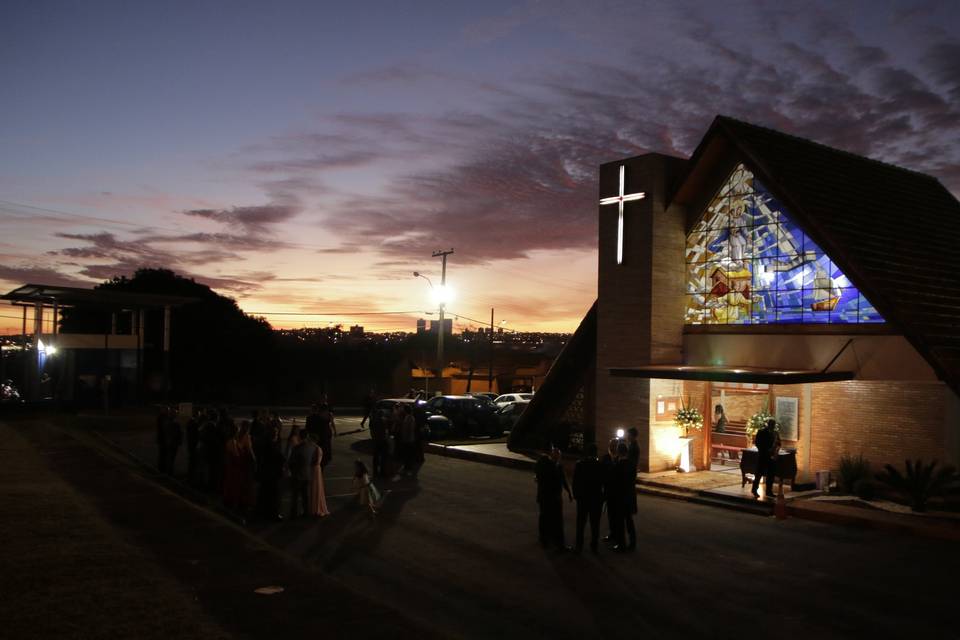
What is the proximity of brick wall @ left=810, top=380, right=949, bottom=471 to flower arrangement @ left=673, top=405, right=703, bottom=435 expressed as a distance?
9.25 feet

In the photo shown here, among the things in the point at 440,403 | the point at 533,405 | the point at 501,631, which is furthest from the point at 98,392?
the point at 501,631

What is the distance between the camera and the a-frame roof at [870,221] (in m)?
17.5

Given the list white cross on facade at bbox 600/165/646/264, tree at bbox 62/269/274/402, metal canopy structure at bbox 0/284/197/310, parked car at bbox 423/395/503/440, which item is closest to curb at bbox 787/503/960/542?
white cross on facade at bbox 600/165/646/264

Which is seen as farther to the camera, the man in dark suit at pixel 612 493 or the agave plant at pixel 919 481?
the agave plant at pixel 919 481

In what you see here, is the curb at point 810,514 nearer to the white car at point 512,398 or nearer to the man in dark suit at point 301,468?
the man in dark suit at point 301,468

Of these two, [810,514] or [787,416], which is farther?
[787,416]

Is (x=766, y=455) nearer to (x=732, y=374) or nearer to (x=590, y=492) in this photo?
(x=732, y=374)

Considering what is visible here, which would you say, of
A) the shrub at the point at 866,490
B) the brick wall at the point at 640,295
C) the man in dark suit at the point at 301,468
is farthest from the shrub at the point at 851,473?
the man in dark suit at the point at 301,468

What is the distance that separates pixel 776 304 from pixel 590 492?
9.58 m

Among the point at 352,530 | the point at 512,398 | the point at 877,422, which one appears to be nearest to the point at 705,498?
the point at 877,422

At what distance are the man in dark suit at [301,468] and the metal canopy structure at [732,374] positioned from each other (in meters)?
8.80

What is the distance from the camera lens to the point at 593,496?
42.4ft

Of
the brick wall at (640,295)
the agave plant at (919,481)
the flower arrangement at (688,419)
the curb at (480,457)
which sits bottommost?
the curb at (480,457)

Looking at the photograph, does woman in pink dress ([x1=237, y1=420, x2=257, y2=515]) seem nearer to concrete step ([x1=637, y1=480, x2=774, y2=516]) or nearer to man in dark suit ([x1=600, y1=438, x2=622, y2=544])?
man in dark suit ([x1=600, y1=438, x2=622, y2=544])
